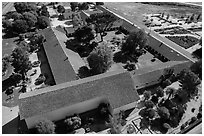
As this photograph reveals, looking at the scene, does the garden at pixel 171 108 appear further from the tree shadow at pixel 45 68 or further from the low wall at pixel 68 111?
the tree shadow at pixel 45 68

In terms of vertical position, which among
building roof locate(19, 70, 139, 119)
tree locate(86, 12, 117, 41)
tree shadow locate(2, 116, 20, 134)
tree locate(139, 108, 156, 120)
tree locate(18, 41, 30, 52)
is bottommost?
tree shadow locate(2, 116, 20, 134)

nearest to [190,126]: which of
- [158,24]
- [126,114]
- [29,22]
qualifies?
[126,114]

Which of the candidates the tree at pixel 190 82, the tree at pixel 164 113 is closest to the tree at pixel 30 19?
the tree at pixel 164 113

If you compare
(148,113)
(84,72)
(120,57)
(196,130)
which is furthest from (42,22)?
(196,130)

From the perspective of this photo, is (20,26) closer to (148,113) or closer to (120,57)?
(120,57)

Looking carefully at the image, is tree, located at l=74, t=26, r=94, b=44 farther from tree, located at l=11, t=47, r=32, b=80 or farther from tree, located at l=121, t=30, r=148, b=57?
tree, located at l=11, t=47, r=32, b=80

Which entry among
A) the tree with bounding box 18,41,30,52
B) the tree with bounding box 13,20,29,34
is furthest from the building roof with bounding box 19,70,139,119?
the tree with bounding box 13,20,29,34
